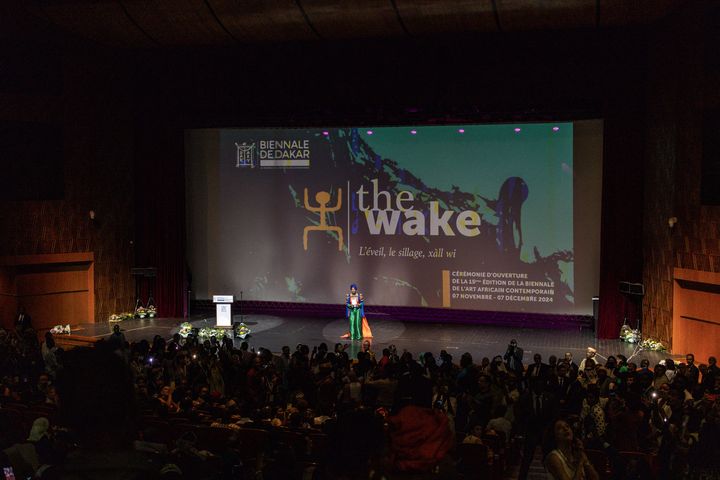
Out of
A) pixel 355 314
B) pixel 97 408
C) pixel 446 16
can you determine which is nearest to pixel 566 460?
pixel 97 408

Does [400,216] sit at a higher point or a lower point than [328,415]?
higher

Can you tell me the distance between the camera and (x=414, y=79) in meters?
15.6

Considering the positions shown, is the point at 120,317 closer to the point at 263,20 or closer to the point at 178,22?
the point at 178,22

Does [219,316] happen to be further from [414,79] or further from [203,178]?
[414,79]

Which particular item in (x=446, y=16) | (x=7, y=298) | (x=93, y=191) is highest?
(x=446, y=16)

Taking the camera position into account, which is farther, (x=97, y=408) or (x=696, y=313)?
(x=696, y=313)

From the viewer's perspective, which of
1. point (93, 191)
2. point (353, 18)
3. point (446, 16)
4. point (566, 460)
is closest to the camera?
point (566, 460)

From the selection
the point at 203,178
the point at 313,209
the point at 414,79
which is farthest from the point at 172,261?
the point at 414,79

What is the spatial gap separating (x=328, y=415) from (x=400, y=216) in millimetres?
9455

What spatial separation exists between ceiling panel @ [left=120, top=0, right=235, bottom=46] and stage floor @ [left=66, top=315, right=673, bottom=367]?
5.95m

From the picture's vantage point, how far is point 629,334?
48.0ft

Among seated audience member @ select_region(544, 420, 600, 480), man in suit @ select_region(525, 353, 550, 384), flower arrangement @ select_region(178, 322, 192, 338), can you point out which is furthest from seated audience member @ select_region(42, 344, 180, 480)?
flower arrangement @ select_region(178, 322, 192, 338)

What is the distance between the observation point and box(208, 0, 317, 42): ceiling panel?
14406mm

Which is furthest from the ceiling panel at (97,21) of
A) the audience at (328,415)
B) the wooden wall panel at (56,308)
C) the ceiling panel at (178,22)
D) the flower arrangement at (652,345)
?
the flower arrangement at (652,345)
